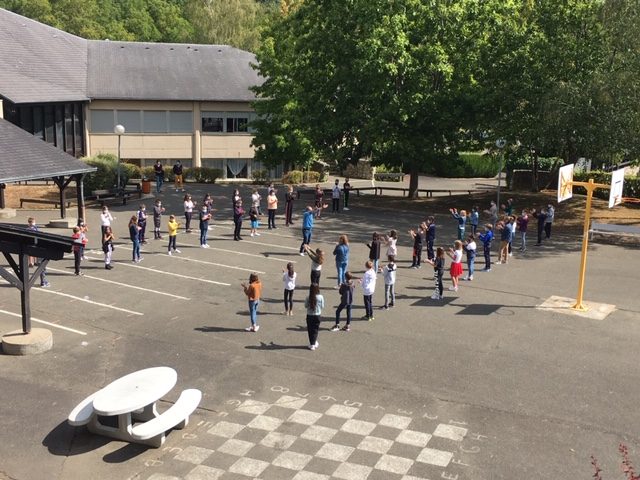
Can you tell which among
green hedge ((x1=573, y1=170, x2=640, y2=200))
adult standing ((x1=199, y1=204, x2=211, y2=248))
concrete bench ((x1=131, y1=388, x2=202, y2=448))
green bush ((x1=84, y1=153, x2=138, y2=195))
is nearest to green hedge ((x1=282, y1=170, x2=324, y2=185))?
green bush ((x1=84, y1=153, x2=138, y2=195))

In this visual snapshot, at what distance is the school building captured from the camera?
4591 cm

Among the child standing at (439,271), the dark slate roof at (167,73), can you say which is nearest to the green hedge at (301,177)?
the dark slate roof at (167,73)

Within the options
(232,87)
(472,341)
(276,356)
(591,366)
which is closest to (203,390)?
(276,356)

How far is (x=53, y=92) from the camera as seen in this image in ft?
138

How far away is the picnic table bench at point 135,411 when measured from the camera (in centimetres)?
1121

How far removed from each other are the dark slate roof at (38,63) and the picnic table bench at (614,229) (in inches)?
1101

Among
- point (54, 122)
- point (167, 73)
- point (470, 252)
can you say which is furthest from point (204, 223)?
point (167, 73)

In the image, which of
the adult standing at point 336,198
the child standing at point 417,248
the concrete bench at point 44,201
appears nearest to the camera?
the child standing at point 417,248

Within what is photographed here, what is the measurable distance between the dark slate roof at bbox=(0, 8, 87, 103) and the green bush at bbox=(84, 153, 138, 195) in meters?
4.92

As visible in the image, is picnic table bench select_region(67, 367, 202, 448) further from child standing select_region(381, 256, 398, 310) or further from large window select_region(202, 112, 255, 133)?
large window select_region(202, 112, 255, 133)

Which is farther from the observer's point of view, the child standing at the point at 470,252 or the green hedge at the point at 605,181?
the green hedge at the point at 605,181

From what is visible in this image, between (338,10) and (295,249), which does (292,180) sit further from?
(295,249)

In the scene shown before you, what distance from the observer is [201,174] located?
4528 cm

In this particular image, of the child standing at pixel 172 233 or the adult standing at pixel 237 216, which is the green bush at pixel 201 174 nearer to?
the adult standing at pixel 237 216
